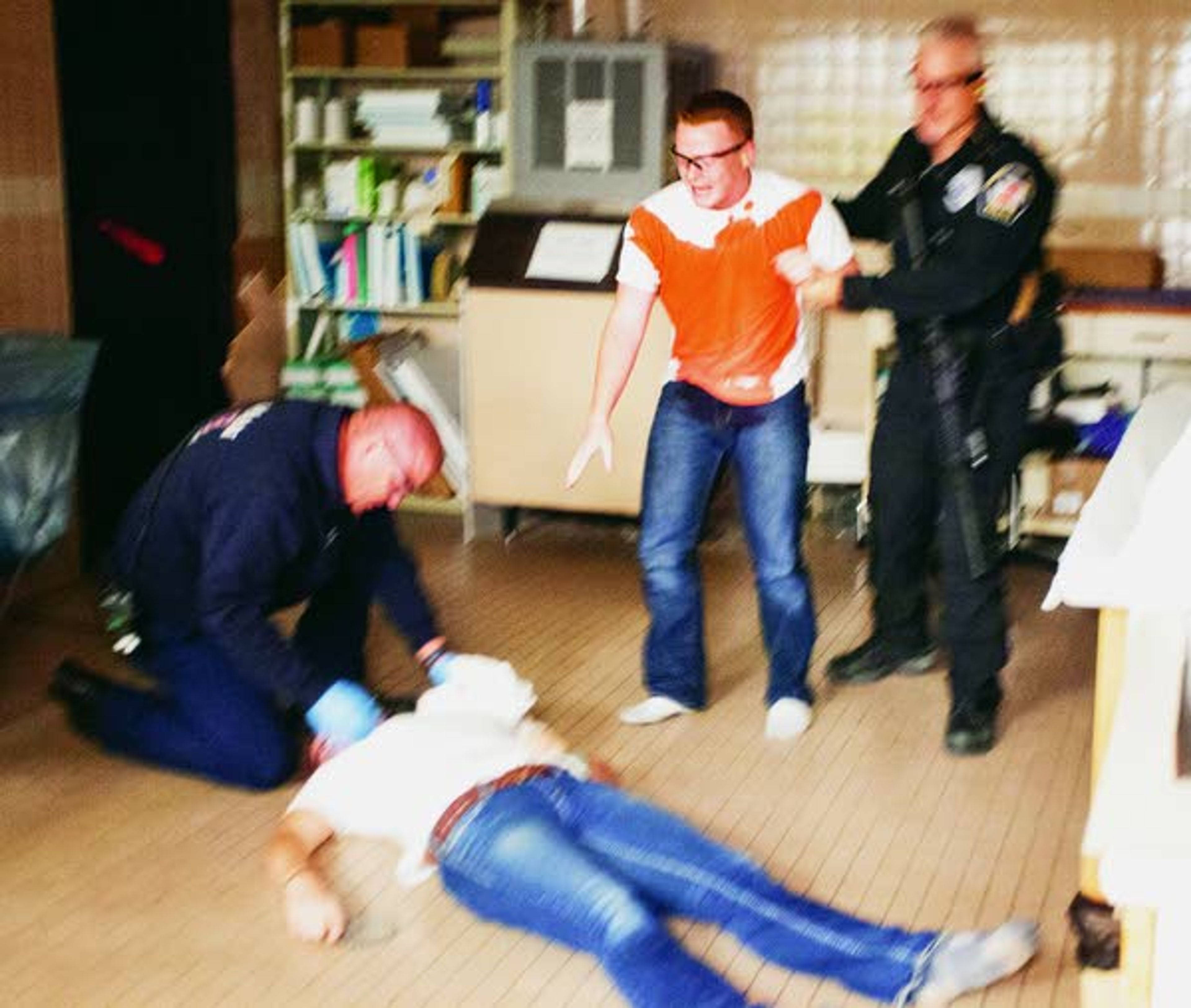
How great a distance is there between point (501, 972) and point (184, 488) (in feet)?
3.81

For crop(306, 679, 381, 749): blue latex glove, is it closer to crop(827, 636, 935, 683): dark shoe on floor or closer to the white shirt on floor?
the white shirt on floor

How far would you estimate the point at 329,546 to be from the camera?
3.21 metres

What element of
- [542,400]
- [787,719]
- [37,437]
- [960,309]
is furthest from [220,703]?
[542,400]

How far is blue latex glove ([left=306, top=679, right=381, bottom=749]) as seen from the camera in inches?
116

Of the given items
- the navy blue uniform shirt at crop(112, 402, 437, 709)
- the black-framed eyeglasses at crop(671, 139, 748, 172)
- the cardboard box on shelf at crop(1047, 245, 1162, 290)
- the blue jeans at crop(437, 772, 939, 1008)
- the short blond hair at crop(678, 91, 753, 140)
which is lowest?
the blue jeans at crop(437, 772, 939, 1008)

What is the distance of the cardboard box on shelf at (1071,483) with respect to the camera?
16.1 ft

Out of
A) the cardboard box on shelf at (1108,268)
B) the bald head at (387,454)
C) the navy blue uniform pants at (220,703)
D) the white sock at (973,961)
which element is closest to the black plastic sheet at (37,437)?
the navy blue uniform pants at (220,703)

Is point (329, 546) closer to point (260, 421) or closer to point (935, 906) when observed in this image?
point (260, 421)

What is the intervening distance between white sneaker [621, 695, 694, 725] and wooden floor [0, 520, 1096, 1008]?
0.05m

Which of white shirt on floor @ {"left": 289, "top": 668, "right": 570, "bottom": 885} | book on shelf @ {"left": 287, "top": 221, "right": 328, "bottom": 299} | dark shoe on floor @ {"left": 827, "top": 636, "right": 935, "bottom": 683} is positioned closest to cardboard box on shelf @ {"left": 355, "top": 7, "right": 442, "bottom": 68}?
book on shelf @ {"left": 287, "top": 221, "right": 328, "bottom": 299}

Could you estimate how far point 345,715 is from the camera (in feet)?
9.66

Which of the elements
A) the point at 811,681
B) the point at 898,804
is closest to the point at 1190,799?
the point at 898,804

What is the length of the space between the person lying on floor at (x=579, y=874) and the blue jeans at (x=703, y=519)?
88cm

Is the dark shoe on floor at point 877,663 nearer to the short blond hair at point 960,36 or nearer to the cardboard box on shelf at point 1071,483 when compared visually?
the cardboard box on shelf at point 1071,483
